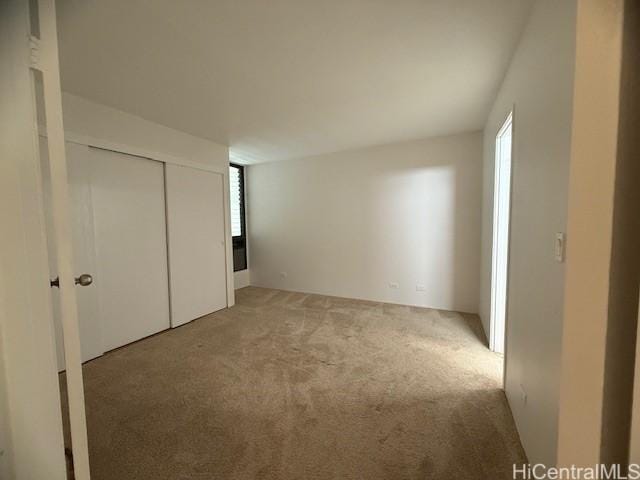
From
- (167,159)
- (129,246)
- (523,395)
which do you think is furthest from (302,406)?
(167,159)

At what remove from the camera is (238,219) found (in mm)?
5000

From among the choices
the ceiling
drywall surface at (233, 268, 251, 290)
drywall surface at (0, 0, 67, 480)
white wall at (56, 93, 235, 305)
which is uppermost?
the ceiling

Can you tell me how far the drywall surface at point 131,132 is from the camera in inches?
88.2

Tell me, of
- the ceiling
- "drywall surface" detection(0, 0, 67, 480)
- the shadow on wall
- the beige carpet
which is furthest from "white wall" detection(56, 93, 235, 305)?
the shadow on wall

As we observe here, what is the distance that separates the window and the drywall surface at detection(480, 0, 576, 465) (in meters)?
4.34

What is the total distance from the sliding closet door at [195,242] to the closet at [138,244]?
1cm

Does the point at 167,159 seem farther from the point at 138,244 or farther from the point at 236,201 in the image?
the point at 236,201

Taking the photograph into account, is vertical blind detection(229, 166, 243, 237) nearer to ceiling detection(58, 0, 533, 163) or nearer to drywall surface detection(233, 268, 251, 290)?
drywall surface detection(233, 268, 251, 290)

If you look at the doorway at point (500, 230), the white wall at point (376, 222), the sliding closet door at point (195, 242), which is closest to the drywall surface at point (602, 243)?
the doorway at point (500, 230)

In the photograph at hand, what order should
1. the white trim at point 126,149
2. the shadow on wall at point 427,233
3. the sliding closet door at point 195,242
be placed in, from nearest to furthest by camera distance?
the white trim at point 126,149 < the sliding closet door at point 195,242 < the shadow on wall at point 427,233

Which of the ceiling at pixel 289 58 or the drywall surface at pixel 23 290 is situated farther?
the ceiling at pixel 289 58

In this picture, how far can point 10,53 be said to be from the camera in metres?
0.81

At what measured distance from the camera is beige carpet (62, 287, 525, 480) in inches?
53.0

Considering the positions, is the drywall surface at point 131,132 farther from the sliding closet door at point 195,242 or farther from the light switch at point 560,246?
the light switch at point 560,246
